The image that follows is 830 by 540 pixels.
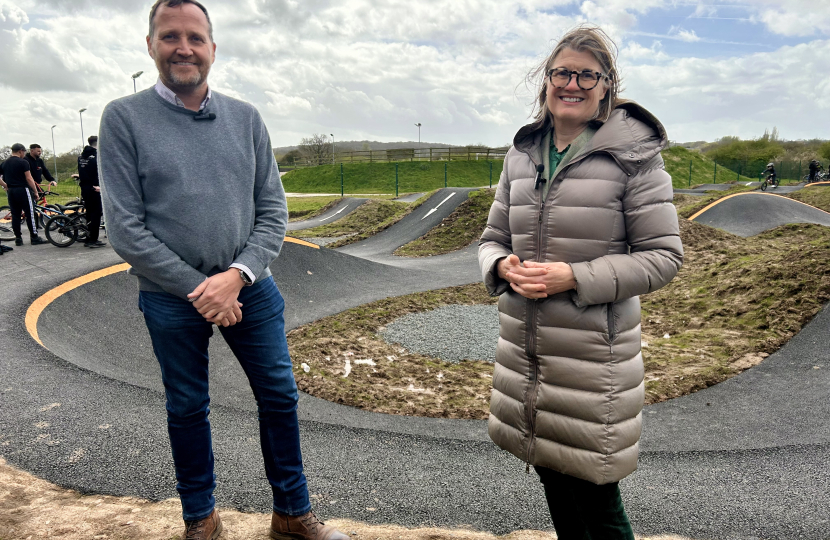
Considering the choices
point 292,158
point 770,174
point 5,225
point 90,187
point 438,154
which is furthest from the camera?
point 292,158

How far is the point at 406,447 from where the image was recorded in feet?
11.1

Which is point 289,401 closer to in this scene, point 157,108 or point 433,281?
point 157,108

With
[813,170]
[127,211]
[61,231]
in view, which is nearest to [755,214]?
[127,211]

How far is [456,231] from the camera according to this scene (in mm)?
14352

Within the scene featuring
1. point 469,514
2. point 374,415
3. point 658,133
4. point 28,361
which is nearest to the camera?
point 658,133

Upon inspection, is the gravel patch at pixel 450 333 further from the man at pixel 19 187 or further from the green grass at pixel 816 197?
the green grass at pixel 816 197

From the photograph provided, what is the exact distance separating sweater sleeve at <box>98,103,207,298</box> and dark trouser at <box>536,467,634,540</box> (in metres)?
1.50

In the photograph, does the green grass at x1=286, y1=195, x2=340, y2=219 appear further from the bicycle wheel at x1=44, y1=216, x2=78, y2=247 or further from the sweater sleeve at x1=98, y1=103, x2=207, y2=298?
the sweater sleeve at x1=98, y1=103, x2=207, y2=298

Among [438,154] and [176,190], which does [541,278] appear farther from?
[438,154]

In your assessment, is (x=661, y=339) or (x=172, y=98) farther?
(x=661, y=339)

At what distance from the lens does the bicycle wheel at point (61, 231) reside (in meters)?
9.67

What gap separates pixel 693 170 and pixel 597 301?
4298 centimetres

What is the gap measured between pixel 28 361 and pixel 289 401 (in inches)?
128

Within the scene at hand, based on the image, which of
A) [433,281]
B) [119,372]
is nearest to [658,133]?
[119,372]
